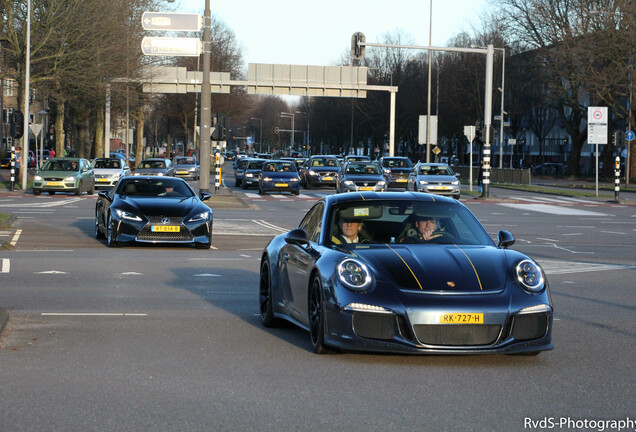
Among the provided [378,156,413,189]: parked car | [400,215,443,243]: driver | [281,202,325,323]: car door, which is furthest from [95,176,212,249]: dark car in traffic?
[378,156,413,189]: parked car

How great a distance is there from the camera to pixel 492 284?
7.83m

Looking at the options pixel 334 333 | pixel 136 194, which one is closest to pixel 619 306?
pixel 334 333

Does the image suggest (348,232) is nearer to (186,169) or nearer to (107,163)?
(107,163)

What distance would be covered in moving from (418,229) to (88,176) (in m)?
34.0

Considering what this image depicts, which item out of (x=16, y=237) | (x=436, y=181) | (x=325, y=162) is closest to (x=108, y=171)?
(x=325, y=162)

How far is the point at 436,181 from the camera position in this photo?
135 ft

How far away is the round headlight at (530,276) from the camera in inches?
312

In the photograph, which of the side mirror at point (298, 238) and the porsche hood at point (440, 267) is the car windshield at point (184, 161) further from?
the porsche hood at point (440, 267)

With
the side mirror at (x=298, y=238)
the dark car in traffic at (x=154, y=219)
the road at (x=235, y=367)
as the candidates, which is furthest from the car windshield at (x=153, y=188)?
the side mirror at (x=298, y=238)

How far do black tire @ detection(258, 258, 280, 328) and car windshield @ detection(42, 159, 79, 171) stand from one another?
31131 millimetres

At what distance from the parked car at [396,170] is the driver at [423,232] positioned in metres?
40.9

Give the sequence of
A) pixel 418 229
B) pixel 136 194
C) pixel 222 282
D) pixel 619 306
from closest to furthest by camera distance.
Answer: pixel 418 229
pixel 619 306
pixel 222 282
pixel 136 194

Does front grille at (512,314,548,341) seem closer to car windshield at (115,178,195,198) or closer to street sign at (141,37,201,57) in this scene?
car windshield at (115,178,195,198)

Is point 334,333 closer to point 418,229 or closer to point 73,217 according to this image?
point 418,229
